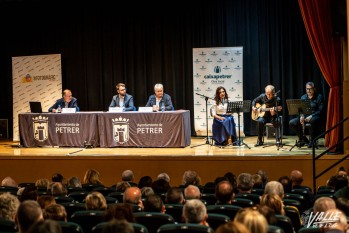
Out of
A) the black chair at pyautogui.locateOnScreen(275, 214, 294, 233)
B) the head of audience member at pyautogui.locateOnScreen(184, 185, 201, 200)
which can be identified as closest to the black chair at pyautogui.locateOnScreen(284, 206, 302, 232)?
the black chair at pyautogui.locateOnScreen(275, 214, 294, 233)

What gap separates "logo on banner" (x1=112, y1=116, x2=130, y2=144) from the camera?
11453 millimetres

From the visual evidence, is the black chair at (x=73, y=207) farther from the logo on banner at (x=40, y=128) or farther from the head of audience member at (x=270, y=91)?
the head of audience member at (x=270, y=91)

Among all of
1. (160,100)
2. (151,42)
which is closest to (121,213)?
(160,100)

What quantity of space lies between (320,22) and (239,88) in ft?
11.3

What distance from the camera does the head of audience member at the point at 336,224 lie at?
13.3 feet

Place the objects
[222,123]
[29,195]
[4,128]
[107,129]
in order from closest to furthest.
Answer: [29,195] → [222,123] → [107,129] → [4,128]

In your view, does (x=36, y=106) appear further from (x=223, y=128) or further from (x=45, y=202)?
(x=45, y=202)

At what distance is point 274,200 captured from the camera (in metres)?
5.07

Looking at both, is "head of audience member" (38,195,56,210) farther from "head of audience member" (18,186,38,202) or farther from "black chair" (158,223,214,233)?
"black chair" (158,223,214,233)

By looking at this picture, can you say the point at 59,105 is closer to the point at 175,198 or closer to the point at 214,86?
the point at 214,86

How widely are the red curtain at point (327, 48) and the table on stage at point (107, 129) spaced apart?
111 inches

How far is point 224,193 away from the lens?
5.69 m

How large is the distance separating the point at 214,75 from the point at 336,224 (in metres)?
9.74

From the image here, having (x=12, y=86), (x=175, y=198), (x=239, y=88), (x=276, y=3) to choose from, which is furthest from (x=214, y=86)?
(x=175, y=198)
